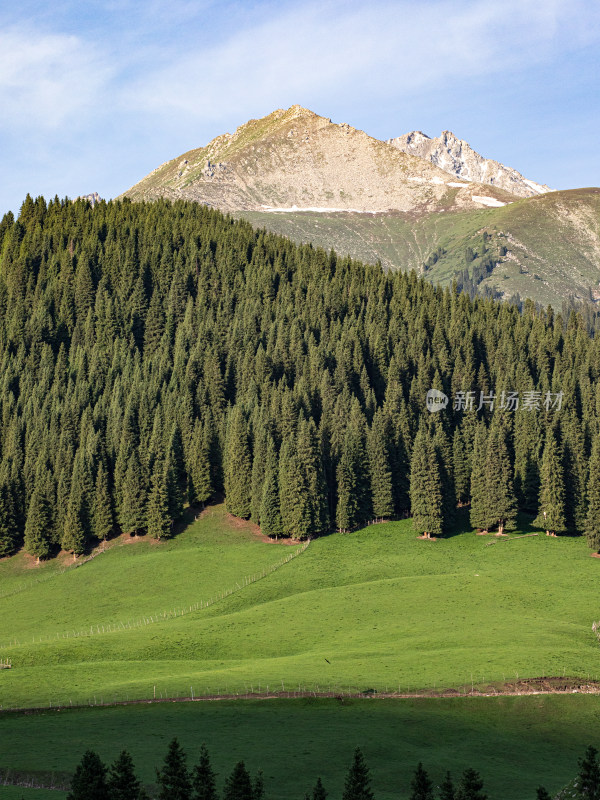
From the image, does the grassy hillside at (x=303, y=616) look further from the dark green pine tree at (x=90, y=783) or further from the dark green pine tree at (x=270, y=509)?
the dark green pine tree at (x=90, y=783)

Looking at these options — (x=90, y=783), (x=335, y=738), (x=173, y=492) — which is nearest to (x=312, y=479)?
(x=173, y=492)

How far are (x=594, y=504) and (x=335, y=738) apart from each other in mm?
76010

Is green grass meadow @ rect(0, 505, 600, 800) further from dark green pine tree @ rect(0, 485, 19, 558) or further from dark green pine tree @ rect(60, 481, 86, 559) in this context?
dark green pine tree @ rect(60, 481, 86, 559)

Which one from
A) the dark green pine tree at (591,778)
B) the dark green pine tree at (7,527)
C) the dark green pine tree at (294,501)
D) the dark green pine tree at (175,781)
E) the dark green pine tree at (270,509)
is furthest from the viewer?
the dark green pine tree at (7,527)

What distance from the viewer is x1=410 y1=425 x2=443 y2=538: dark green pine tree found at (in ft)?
Answer: 452

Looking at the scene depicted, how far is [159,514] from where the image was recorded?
469ft

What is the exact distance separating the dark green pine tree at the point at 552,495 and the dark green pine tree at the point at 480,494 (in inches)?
284

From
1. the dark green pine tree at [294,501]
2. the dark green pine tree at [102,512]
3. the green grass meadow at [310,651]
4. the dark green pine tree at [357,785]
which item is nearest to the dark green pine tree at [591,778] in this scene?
the green grass meadow at [310,651]

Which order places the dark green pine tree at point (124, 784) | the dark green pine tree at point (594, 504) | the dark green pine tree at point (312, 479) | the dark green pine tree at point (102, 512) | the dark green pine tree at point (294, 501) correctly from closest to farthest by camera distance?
the dark green pine tree at point (124, 784), the dark green pine tree at point (594, 504), the dark green pine tree at point (294, 501), the dark green pine tree at point (312, 479), the dark green pine tree at point (102, 512)

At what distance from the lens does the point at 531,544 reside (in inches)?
5177

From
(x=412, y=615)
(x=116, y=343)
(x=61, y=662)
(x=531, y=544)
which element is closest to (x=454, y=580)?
(x=412, y=615)

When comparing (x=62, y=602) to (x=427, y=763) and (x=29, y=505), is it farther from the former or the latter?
(x=427, y=763)

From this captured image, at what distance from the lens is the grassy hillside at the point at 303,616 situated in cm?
7769

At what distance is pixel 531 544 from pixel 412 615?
3784 cm
